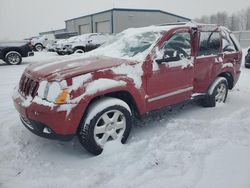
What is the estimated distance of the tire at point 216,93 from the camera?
510 centimetres

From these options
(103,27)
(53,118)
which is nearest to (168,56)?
(53,118)

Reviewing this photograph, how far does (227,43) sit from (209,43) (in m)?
0.71

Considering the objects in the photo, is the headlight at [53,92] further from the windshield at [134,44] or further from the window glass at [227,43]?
the window glass at [227,43]

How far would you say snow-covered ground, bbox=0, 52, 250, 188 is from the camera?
284 cm

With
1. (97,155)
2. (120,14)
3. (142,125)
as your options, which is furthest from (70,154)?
(120,14)

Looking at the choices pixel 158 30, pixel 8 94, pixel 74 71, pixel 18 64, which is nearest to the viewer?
pixel 74 71

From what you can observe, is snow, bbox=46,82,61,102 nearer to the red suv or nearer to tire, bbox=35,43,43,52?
the red suv

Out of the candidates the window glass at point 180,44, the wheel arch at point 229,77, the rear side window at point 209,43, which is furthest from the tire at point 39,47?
the window glass at point 180,44

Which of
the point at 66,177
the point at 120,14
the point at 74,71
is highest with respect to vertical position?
the point at 120,14

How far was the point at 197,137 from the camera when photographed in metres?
3.85

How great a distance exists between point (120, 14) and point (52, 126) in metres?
29.7

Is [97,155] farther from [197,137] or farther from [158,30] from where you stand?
[158,30]

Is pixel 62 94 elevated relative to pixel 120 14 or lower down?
lower down

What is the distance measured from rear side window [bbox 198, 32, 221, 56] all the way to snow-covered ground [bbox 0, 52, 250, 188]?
49.9 inches
